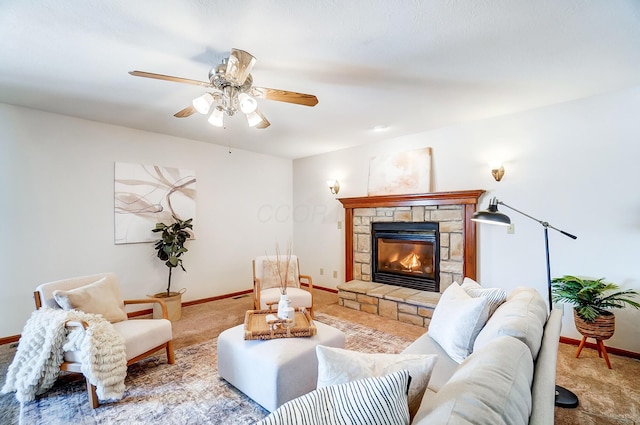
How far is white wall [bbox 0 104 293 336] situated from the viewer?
301cm

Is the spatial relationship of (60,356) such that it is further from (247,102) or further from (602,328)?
(602,328)

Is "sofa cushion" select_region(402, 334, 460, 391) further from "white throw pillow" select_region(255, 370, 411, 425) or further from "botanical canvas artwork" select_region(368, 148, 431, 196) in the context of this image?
"botanical canvas artwork" select_region(368, 148, 431, 196)

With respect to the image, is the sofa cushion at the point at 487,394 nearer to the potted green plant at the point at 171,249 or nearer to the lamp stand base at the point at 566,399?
the lamp stand base at the point at 566,399

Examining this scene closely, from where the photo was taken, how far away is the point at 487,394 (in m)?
0.81

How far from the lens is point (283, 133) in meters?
4.00

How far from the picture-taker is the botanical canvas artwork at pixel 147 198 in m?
3.67

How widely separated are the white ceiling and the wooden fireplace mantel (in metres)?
1.04

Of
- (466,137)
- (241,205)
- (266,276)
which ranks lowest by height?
(266,276)

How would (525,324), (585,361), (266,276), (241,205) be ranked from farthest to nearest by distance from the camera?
(241,205), (266,276), (585,361), (525,324)

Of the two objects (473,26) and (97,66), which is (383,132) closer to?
(473,26)

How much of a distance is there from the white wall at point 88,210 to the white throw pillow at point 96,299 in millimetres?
1254

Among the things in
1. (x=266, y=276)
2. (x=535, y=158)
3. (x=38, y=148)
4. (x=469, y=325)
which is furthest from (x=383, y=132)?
(x=38, y=148)

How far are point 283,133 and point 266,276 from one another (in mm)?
1999

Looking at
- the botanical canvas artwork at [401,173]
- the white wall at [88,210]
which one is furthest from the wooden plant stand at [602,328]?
the white wall at [88,210]
